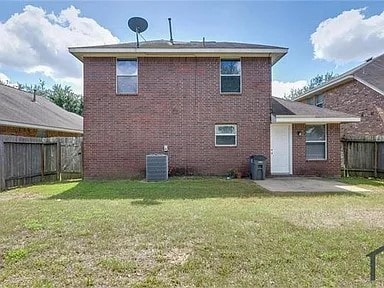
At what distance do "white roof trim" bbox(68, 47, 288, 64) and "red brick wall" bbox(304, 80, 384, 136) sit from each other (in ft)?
21.6

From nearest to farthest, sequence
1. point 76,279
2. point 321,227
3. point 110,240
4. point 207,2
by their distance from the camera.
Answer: point 76,279 → point 110,240 → point 321,227 → point 207,2

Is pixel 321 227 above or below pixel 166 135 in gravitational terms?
below

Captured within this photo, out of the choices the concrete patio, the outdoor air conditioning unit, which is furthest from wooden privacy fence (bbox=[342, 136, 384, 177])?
the outdoor air conditioning unit

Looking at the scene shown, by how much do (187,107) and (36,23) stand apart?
1198cm

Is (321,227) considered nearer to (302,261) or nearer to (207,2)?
(302,261)

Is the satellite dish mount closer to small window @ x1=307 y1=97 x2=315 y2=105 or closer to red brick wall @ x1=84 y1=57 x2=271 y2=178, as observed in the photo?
red brick wall @ x1=84 y1=57 x2=271 y2=178

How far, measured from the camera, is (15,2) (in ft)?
41.5

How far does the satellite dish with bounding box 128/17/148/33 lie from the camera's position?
1396 cm

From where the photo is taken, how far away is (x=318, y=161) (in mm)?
13602

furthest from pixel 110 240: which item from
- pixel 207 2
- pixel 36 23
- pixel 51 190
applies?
pixel 36 23

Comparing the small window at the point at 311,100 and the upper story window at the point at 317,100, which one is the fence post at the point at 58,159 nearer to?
the upper story window at the point at 317,100

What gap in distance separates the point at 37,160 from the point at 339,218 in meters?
11.1

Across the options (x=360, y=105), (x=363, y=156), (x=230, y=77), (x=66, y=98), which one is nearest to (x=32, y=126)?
(x=230, y=77)

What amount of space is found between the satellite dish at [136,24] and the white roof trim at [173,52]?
1721 millimetres
